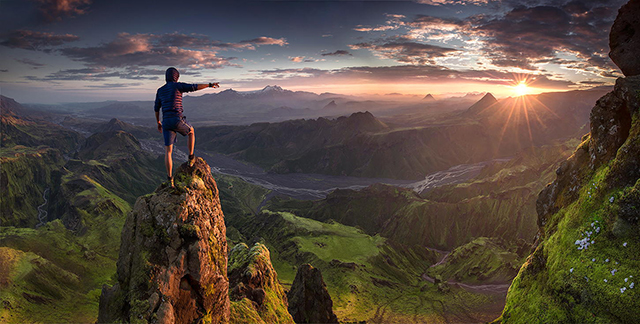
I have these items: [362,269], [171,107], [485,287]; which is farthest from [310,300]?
[485,287]

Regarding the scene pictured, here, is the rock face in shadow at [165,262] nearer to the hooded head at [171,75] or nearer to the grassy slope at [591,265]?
the hooded head at [171,75]

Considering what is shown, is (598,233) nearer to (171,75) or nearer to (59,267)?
(171,75)

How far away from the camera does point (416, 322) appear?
10294cm

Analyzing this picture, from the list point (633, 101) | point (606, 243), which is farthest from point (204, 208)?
point (633, 101)

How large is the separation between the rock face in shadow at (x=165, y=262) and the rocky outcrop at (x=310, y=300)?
51735mm

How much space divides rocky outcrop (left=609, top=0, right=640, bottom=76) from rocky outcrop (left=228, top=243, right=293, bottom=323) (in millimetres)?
41116

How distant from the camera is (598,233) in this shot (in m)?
22.0

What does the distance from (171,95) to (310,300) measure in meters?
62.9

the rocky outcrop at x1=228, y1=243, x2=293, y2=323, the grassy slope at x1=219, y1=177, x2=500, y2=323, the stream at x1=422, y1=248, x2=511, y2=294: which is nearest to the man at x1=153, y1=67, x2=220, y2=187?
the rocky outcrop at x1=228, y1=243, x2=293, y2=323

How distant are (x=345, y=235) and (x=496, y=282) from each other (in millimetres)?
75731

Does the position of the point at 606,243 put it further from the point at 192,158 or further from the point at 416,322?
the point at 416,322

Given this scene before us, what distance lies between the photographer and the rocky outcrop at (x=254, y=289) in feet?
103

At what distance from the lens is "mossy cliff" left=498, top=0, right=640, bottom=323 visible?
20.1 metres

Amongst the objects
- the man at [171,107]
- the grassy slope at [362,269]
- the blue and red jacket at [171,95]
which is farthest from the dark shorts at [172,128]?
the grassy slope at [362,269]
